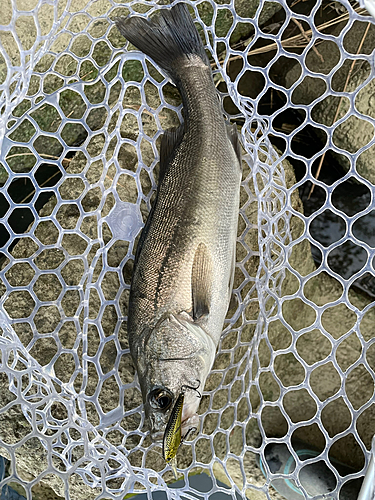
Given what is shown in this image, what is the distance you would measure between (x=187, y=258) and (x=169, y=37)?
0.93 metres

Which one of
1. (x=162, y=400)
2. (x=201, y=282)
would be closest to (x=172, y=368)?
(x=162, y=400)

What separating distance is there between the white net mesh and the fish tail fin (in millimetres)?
169

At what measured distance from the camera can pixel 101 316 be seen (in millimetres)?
1952

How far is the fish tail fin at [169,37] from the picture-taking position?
1.79 m

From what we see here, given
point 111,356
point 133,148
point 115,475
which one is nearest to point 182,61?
point 133,148

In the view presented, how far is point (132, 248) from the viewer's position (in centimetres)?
199

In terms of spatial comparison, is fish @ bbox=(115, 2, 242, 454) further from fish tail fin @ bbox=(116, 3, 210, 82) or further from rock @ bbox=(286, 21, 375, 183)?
rock @ bbox=(286, 21, 375, 183)

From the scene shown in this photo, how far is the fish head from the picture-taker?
5.16 ft

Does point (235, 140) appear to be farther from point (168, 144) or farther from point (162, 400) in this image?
point (162, 400)

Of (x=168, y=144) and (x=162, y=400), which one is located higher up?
(x=168, y=144)

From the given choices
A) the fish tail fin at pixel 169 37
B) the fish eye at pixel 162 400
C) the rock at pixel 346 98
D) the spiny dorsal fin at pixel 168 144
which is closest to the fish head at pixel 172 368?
the fish eye at pixel 162 400

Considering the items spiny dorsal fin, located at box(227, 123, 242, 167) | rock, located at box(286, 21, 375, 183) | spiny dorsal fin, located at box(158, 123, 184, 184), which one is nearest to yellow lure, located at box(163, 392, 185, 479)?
spiny dorsal fin, located at box(158, 123, 184, 184)

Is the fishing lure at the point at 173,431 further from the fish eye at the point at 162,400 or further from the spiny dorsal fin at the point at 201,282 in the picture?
the spiny dorsal fin at the point at 201,282

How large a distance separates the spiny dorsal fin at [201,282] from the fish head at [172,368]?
0.19 ft
